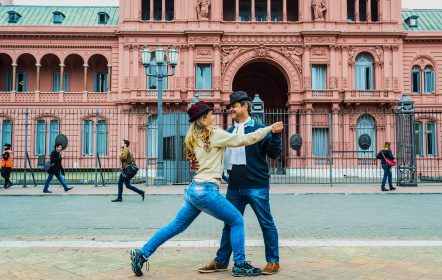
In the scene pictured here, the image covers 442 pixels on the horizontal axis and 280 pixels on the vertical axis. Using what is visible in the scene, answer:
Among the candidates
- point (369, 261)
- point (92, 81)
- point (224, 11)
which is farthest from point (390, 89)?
point (369, 261)

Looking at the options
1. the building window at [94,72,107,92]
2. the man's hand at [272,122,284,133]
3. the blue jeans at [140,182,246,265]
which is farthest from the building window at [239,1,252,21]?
the blue jeans at [140,182,246,265]

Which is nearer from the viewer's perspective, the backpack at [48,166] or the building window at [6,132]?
the backpack at [48,166]

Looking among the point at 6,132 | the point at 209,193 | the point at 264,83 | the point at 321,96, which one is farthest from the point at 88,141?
the point at 209,193

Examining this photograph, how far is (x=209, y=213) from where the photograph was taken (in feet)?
15.6

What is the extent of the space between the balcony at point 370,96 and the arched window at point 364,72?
82cm

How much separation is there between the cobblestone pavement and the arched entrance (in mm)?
23827

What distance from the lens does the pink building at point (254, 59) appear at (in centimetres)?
3131

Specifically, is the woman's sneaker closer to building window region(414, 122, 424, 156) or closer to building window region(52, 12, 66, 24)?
building window region(414, 122, 424, 156)

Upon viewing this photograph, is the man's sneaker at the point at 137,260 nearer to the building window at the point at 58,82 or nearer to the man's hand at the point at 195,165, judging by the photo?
the man's hand at the point at 195,165

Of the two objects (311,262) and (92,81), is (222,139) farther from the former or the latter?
(92,81)

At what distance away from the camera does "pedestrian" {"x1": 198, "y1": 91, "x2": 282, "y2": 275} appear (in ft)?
16.3

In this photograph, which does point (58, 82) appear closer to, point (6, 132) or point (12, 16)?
point (6, 132)

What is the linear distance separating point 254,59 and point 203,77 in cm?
412

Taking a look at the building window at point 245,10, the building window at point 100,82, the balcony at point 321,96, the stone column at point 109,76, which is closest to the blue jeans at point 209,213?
the balcony at point 321,96
